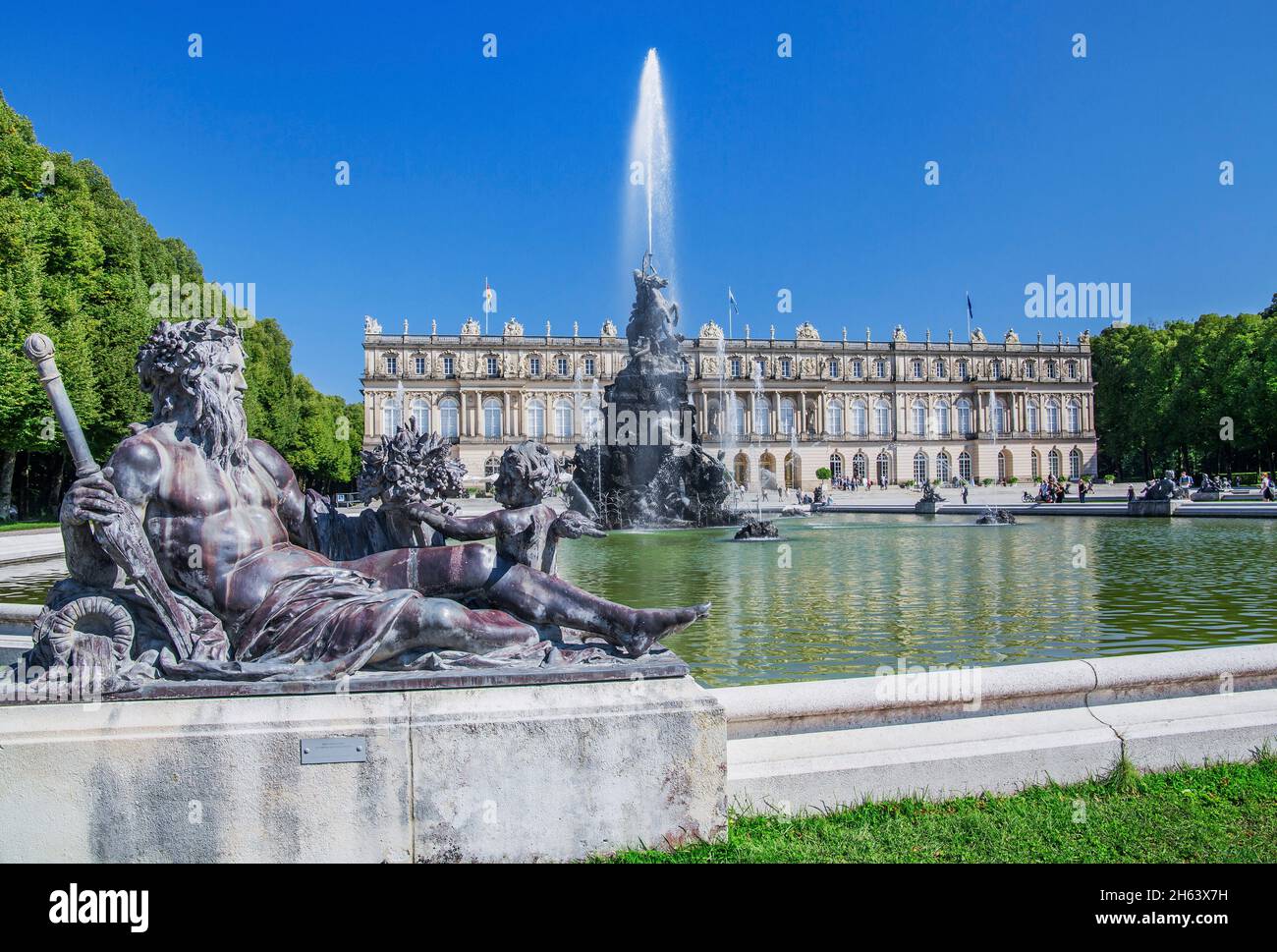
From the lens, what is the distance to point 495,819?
2.73 metres

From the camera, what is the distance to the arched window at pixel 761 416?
80938mm

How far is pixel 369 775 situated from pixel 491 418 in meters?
78.0

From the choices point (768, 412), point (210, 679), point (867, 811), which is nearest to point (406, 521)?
point (210, 679)

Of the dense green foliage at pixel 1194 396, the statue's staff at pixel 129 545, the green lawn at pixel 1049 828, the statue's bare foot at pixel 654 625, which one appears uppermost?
the dense green foliage at pixel 1194 396

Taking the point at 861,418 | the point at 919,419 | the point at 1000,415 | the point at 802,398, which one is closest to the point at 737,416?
the point at 802,398

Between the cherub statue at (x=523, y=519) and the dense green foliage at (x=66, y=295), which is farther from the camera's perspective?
the dense green foliage at (x=66, y=295)

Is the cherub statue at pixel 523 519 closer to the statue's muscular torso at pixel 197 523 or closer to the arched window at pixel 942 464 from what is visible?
the statue's muscular torso at pixel 197 523


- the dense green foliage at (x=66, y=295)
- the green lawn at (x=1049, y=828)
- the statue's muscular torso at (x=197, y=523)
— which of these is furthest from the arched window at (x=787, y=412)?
the statue's muscular torso at (x=197, y=523)

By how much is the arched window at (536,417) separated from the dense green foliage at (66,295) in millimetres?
45814

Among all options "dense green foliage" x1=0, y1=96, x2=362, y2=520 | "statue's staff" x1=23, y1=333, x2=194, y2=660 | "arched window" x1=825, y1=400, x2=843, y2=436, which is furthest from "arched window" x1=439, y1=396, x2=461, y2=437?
"statue's staff" x1=23, y1=333, x2=194, y2=660

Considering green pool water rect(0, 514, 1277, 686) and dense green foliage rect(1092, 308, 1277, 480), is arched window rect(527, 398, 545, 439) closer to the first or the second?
dense green foliage rect(1092, 308, 1277, 480)

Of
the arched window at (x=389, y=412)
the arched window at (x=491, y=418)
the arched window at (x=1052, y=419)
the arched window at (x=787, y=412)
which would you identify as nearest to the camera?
the arched window at (x=389, y=412)
